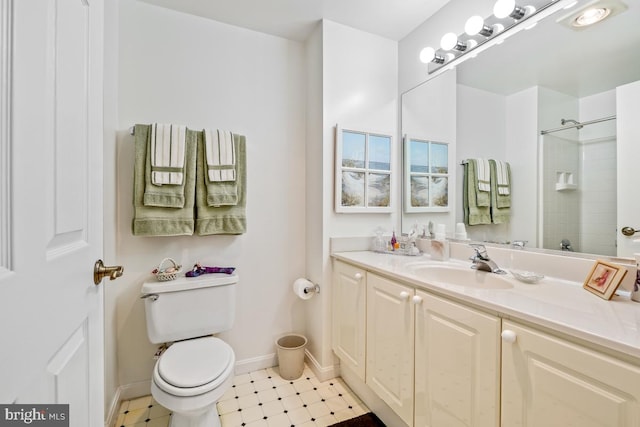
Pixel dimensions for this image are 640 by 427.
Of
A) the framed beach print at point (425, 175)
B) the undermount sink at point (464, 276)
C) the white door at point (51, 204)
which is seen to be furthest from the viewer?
the framed beach print at point (425, 175)

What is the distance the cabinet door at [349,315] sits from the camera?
60.1 inches

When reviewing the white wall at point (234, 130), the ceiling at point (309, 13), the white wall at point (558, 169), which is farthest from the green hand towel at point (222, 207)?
the white wall at point (558, 169)

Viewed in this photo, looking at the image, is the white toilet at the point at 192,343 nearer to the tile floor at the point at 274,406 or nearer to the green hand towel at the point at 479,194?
the tile floor at the point at 274,406

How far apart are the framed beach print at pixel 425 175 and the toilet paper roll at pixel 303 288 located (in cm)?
87

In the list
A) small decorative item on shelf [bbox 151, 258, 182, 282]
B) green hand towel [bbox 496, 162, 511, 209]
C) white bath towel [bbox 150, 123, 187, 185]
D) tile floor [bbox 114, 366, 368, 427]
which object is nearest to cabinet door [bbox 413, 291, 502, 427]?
tile floor [bbox 114, 366, 368, 427]

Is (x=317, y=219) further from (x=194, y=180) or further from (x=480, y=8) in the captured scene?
(x=480, y=8)

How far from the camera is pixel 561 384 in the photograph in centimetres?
70

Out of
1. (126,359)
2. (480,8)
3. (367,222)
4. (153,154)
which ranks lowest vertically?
(126,359)

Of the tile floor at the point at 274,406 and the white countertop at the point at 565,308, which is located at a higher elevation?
the white countertop at the point at 565,308

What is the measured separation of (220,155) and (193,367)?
3.74 feet

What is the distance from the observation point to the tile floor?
4.89 feet

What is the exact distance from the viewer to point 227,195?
1720mm

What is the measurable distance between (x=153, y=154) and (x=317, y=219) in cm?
104

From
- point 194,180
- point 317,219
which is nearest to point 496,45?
point 317,219
